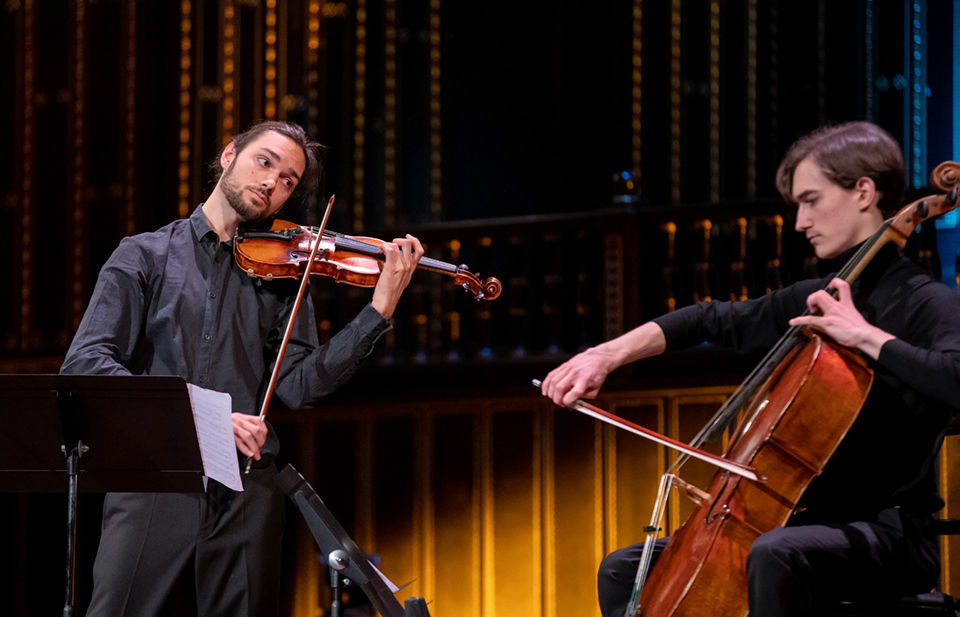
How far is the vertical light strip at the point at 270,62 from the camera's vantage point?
4613 mm

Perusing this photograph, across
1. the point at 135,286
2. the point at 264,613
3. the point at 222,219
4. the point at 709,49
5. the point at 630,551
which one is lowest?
the point at 264,613

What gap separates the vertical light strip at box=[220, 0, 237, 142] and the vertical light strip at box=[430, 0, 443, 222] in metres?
0.93

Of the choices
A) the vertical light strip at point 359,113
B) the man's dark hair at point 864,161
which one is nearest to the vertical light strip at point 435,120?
the vertical light strip at point 359,113

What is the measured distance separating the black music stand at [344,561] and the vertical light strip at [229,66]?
2.96 m

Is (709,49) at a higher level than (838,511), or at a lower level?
higher

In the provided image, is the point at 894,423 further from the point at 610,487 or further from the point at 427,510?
the point at 427,510

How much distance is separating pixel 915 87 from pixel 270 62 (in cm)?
284

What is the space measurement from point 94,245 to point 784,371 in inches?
139

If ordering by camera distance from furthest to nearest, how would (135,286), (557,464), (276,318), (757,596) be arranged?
(557,464), (276,318), (135,286), (757,596)

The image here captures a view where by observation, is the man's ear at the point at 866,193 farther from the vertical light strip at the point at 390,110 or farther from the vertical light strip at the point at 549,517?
the vertical light strip at the point at 390,110

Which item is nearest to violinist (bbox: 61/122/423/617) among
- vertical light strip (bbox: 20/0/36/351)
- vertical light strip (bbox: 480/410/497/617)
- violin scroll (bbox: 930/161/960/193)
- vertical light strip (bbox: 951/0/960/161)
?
violin scroll (bbox: 930/161/960/193)

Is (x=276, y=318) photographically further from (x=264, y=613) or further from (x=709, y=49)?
(x=709, y=49)

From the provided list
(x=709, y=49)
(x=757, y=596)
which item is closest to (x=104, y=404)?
(x=757, y=596)

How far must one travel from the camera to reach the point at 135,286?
2146mm
